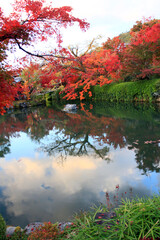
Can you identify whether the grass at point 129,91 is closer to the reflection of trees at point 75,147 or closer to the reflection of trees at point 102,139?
the reflection of trees at point 102,139

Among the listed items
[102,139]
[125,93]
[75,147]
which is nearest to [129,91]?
[125,93]

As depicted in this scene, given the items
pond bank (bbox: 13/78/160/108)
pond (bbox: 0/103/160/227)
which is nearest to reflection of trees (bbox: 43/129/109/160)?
pond (bbox: 0/103/160/227)

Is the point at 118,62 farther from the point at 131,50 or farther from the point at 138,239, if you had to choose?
the point at 138,239

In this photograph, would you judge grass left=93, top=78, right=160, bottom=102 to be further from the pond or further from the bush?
the bush

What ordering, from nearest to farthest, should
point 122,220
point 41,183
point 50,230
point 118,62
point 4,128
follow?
point 122,220, point 50,230, point 41,183, point 4,128, point 118,62

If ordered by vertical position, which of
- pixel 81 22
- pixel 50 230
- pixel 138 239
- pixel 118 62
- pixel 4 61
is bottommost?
pixel 50 230

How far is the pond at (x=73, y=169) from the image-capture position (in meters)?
2.93

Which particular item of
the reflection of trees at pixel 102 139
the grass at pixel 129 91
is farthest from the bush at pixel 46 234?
the grass at pixel 129 91

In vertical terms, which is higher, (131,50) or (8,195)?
(131,50)

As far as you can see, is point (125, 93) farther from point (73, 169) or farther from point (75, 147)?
point (73, 169)

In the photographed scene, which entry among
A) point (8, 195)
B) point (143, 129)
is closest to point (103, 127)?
point (143, 129)

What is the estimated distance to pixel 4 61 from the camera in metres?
3.23

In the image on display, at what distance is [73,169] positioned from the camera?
4.19 metres

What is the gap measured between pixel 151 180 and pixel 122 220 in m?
2.17
